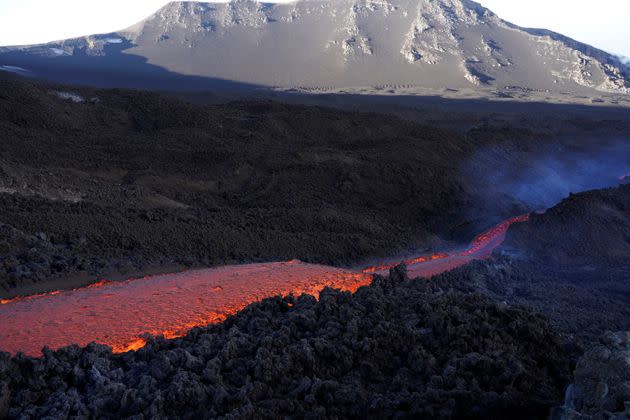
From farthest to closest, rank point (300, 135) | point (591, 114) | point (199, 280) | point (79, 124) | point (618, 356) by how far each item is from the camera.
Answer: point (591, 114)
point (300, 135)
point (79, 124)
point (199, 280)
point (618, 356)

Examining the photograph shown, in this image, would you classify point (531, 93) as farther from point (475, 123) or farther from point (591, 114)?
point (475, 123)

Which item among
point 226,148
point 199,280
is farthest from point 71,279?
point 226,148

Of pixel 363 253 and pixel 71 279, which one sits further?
pixel 363 253

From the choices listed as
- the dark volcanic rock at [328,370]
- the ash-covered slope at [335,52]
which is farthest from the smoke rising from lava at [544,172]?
the ash-covered slope at [335,52]

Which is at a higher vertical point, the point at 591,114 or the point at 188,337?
the point at 591,114

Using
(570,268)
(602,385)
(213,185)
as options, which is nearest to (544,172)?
(570,268)

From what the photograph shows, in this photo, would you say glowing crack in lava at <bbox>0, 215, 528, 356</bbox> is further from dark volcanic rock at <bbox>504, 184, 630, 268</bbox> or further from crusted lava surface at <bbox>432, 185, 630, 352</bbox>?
dark volcanic rock at <bbox>504, 184, 630, 268</bbox>
